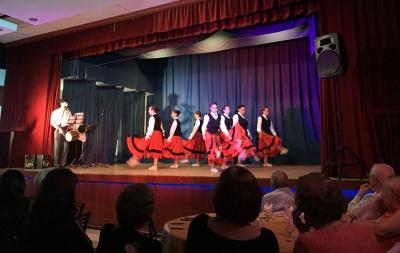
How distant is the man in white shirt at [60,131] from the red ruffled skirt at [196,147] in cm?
253

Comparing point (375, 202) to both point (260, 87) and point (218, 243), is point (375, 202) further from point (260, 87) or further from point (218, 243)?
point (260, 87)

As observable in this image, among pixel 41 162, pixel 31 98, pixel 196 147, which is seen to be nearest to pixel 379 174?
pixel 196 147

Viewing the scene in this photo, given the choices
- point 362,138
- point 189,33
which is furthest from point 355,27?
point 189,33

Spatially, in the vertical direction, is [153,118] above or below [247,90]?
below

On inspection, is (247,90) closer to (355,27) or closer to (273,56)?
(273,56)

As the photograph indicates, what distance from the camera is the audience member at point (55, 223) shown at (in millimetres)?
1353

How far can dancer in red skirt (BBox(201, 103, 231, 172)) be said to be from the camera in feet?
18.8

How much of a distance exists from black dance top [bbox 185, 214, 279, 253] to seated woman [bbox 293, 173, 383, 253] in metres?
0.11

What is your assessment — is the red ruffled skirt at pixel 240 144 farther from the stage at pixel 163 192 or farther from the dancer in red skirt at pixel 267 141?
the stage at pixel 163 192

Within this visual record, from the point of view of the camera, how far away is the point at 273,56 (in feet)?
24.7

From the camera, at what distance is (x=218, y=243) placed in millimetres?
1055

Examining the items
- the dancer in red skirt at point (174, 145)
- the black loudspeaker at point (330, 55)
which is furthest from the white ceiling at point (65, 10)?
the black loudspeaker at point (330, 55)

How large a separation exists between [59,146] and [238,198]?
6405 mm

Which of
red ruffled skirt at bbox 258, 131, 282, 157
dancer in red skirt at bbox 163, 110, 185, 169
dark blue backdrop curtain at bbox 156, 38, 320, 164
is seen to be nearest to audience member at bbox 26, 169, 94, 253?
dancer in red skirt at bbox 163, 110, 185, 169
